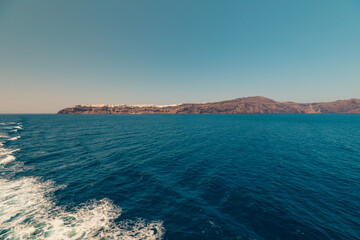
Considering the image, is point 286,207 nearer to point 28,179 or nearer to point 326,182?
point 326,182

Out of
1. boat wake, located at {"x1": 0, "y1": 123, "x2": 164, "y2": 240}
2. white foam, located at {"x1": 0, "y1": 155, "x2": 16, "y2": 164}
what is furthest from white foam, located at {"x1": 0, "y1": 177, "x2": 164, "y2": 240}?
white foam, located at {"x1": 0, "y1": 155, "x2": 16, "y2": 164}

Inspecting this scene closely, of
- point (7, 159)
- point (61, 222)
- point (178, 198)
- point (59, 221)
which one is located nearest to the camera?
point (61, 222)

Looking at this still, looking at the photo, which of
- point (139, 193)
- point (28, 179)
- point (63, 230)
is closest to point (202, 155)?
point (139, 193)

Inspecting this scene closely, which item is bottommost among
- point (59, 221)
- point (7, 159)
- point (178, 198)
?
point (178, 198)

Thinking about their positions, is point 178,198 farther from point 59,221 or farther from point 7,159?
point 7,159

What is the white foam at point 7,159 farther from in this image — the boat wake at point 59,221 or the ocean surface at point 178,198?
the boat wake at point 59,221

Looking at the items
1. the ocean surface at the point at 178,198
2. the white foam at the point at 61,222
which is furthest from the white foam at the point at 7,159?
the white foam at the point at 61,222

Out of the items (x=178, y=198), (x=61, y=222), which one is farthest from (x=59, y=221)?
(x=178, y=198)

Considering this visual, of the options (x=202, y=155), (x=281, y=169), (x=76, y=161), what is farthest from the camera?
(x=202, y=155)

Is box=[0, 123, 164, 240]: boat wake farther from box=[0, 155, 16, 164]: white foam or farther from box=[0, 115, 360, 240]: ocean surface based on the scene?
box=[0, 155, 16, 164]: white foam
